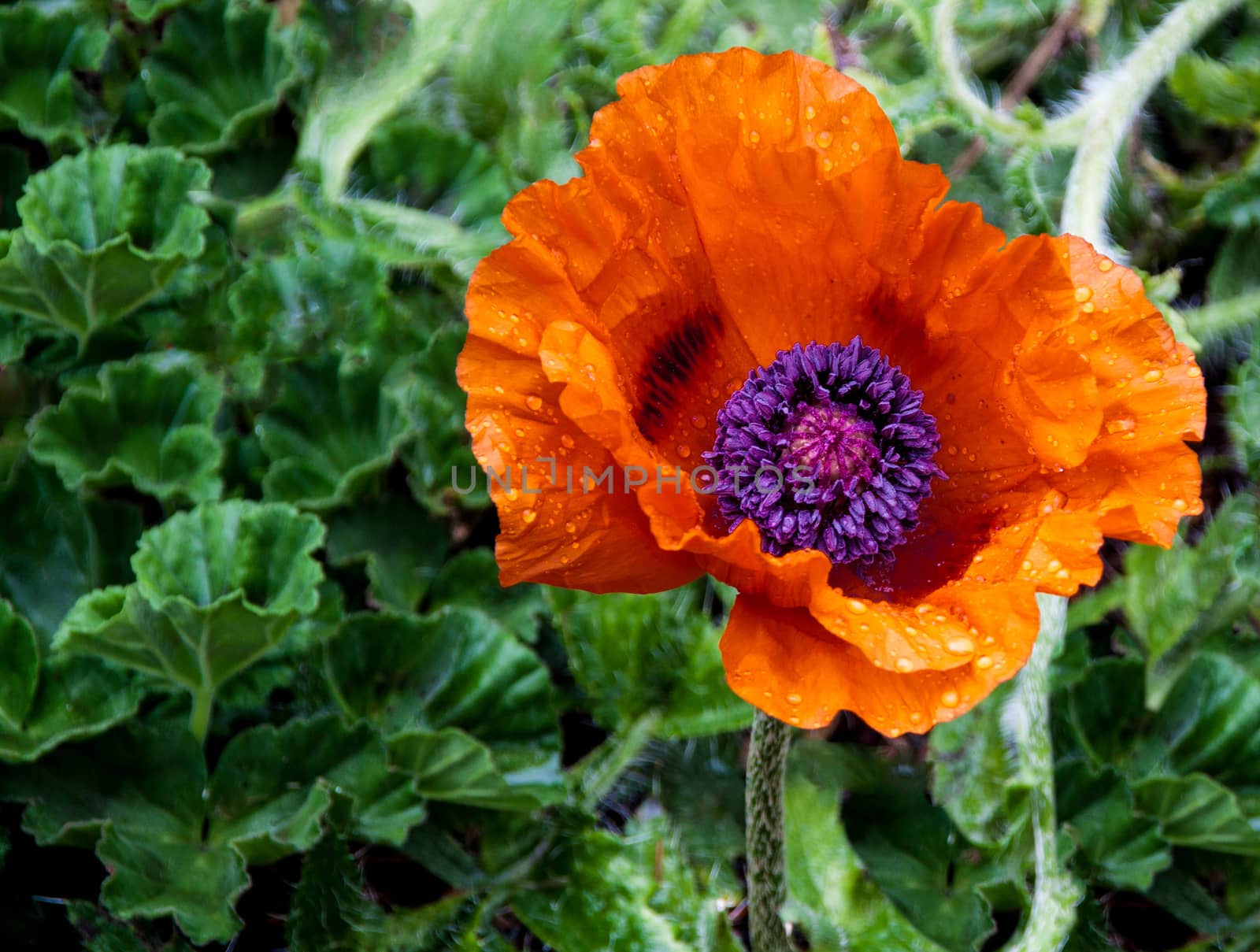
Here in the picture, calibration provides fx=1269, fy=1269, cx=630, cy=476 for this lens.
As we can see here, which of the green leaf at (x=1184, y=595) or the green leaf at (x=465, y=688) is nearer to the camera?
the green leaf at (x=465, y=688)

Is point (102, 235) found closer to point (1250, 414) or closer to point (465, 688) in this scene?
point (465, 688)

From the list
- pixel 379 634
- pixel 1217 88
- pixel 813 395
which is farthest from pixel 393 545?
pixel 1217 88

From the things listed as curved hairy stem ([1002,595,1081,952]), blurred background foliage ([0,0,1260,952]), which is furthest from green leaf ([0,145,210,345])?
curved hairy stem ([1002,595,1081,952])

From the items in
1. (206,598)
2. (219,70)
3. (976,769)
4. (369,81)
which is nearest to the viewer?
(206,598)

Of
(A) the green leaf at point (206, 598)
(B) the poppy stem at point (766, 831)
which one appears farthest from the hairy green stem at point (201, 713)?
(B) the poppy stem at point (766, 831)

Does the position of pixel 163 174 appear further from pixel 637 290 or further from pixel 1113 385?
pixel 1113 385

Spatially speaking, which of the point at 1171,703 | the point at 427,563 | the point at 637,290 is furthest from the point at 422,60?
the point at 1171,703

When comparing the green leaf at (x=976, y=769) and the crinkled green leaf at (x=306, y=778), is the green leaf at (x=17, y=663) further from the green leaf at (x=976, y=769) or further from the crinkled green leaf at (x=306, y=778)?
the green leaf at (x=976, y=769)
